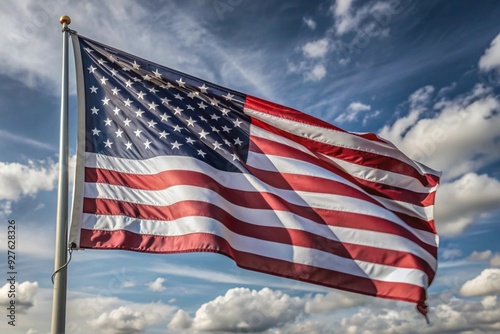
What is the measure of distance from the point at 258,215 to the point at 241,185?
0.73 m

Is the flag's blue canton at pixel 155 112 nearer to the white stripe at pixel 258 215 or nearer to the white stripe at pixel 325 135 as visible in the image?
the white stripe at pixel 325 135

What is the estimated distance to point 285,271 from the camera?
36.2 ft

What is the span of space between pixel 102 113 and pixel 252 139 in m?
3.21

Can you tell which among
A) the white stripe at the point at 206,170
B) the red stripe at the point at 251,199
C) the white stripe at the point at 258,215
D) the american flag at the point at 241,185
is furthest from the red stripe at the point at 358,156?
the white stripe at the point at 258,215

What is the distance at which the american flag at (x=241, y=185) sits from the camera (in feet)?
34.6

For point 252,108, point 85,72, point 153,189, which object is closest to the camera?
point 153,189

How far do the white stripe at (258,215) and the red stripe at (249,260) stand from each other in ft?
2.48

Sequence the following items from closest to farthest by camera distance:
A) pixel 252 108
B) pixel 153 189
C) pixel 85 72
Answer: pixel 153 189
pixel 85 72
pixel 252 108

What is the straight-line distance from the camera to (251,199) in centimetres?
1164

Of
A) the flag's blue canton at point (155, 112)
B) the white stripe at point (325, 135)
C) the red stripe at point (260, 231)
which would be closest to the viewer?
the red stripe at point (260, 231)

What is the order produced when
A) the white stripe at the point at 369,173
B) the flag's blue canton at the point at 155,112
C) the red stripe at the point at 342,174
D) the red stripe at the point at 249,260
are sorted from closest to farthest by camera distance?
the red stripe at the point at 249,260 < the flag's blue canton at the point at 155,112 < the red stripe at the point at 342,174 < the white stripe at the point at 369,173

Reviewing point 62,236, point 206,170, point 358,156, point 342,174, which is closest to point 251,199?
point 206,170

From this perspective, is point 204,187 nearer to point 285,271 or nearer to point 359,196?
point 285,271

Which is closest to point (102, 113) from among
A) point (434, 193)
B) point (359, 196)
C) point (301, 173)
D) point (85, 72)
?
point (85, 72)
